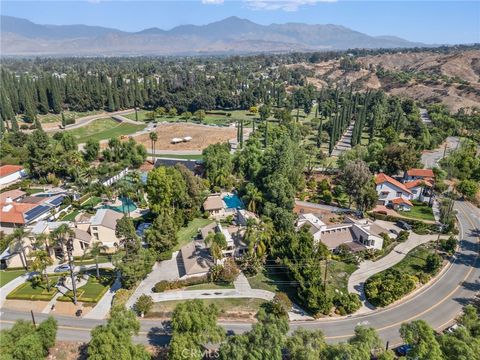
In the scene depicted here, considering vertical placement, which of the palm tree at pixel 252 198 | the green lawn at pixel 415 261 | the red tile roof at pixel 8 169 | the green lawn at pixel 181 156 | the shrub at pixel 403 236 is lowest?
the green lawn at pixel 415 261

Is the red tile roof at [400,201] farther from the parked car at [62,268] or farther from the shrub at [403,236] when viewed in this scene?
the parked car at [62,268]

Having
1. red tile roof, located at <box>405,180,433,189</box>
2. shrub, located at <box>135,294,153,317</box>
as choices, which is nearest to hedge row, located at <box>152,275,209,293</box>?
shrub, located at <box>135,294,153,317</box>

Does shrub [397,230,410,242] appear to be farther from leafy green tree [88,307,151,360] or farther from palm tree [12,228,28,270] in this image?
palm tree [12,228,28,270]

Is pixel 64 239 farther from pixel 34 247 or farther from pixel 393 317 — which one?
pixel 393 317

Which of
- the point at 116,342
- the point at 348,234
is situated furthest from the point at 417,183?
the point at 116,342

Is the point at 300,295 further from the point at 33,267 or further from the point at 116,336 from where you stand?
the point at 33,267

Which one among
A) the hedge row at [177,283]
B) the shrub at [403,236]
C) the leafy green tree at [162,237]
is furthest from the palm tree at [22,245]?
the shrub at [403,236]
